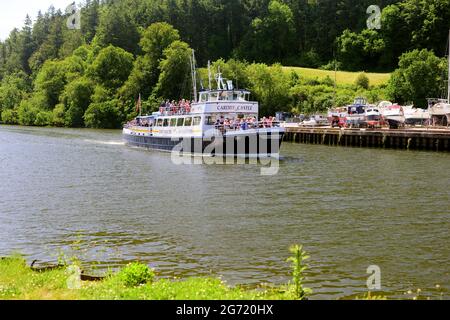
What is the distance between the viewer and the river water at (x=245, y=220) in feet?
68.9

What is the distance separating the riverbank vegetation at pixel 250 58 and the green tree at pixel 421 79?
0.20 m

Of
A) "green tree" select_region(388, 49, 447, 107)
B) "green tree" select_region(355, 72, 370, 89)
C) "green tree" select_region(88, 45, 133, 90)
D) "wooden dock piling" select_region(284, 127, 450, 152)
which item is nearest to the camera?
"wooden dock piling" select_region(284, 127, 450, 152)

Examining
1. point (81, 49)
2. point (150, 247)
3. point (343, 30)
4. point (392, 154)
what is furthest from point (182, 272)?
point (81, 49)

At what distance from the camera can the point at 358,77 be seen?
128m

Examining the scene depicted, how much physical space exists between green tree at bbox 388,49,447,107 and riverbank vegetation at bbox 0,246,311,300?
323 feet

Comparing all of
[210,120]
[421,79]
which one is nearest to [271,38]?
[421,79]

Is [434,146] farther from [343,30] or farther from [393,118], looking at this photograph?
[343,30]

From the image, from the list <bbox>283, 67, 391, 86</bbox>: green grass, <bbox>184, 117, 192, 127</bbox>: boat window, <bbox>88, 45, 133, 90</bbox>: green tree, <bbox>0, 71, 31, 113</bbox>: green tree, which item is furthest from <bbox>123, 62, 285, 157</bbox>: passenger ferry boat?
<bbox>0, 71, 31, 113</bbox>: green tree

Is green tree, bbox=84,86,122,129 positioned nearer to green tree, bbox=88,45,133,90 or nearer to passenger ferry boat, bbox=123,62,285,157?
green tree, bbox=88,45,133,90

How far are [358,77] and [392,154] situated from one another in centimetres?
6550

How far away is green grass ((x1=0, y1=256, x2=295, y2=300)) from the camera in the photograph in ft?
48.3
